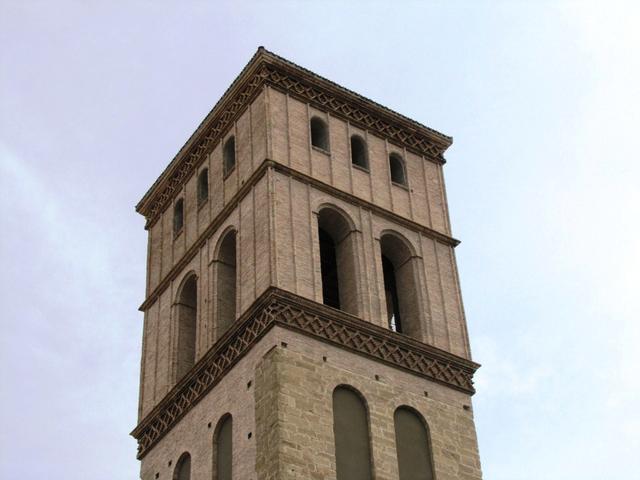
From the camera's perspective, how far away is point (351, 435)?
29.8 m

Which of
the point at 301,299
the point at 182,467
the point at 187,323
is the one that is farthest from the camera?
the point at 187,323

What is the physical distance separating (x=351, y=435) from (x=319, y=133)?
1047 centimetres

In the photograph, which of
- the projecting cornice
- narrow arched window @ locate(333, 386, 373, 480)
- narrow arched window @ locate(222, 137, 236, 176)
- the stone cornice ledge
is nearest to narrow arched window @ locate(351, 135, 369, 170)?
the projecting cornice

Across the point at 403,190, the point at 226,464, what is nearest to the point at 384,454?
the point at 226,464

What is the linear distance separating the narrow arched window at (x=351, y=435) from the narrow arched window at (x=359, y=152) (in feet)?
28.4

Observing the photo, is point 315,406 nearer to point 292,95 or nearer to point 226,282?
point 226,282

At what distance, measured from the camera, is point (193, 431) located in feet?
106

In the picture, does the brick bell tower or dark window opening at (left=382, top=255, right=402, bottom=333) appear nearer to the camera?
the brick bell tower

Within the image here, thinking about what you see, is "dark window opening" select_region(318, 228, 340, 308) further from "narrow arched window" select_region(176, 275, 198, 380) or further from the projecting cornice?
the projecting cornice

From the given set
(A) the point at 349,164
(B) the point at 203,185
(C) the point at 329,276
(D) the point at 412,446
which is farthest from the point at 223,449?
(B) the point at 203,185

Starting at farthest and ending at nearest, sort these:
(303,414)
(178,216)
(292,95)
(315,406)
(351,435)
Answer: (178,216) < (292,95) < (351,435) < (315,406) < (303,414)

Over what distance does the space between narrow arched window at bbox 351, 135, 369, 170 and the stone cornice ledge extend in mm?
6634

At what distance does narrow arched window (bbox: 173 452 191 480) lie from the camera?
1271 inches

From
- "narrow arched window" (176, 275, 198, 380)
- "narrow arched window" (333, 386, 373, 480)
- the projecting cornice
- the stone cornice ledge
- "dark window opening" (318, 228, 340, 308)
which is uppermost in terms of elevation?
the projecting cornice
